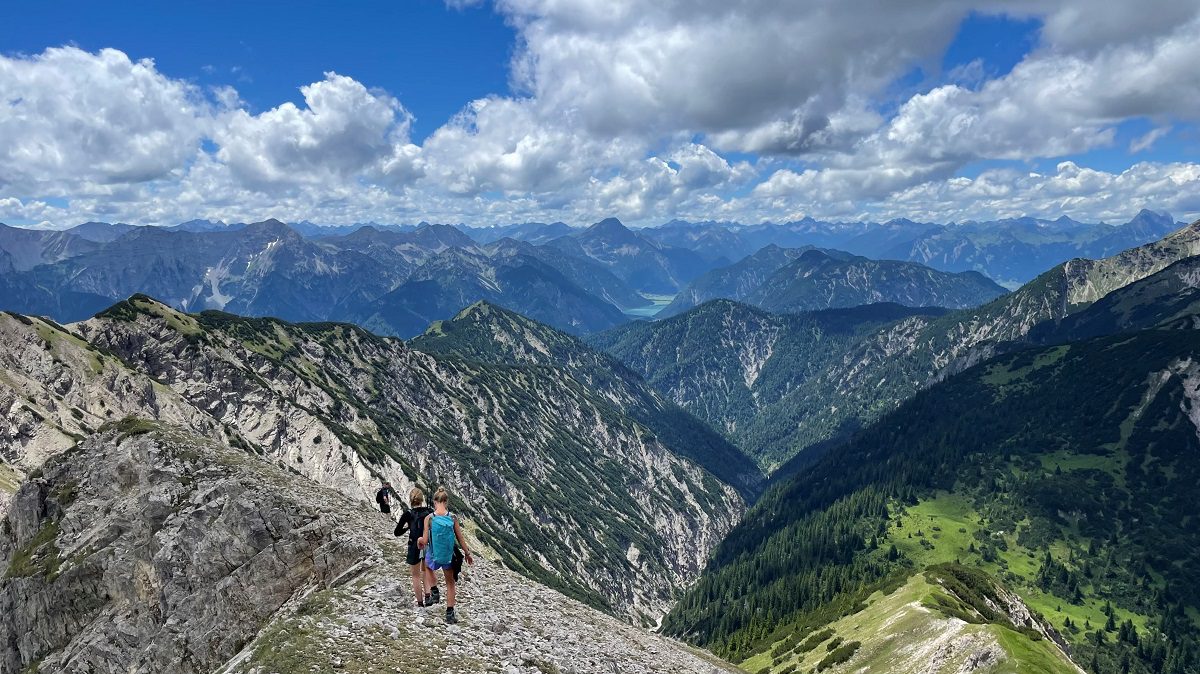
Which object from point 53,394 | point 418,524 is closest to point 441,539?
point 418,524

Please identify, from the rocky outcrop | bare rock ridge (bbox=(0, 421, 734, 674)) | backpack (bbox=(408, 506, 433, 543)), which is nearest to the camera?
backpack (bbox=(408, 506, 433, 543))

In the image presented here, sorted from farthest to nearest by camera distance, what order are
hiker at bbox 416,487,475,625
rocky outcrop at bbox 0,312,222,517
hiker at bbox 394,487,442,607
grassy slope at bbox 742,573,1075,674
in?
rocky outcrop at bbox 0,312,222,517 → grassy slope at bbox 742,573,1075,674 → hiker at bbox 394,487,442,607 → hiker at bbox 416,487,475,625

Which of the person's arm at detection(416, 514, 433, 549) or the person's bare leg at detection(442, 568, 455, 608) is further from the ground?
the person's arm at detection(416, 514, 433, 549)

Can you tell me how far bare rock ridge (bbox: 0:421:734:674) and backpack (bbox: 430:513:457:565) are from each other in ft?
15.7

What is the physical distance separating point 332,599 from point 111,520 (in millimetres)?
45233

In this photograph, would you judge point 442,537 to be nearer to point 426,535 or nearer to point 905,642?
point 426,535

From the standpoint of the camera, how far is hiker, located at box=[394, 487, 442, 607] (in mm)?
30602

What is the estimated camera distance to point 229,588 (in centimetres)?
5072

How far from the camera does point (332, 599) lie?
117 feet

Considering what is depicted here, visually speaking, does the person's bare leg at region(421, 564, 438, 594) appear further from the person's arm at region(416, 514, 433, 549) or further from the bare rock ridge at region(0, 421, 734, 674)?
the person's arm at region(416, 514, 433, 549)

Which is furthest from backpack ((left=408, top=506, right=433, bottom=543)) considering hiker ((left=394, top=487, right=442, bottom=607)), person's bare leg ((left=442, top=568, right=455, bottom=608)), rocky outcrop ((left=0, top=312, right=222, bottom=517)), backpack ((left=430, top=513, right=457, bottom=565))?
rocky outcrop ((left=0, top=312, right=222, bottom=517))

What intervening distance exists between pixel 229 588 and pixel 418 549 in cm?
2882

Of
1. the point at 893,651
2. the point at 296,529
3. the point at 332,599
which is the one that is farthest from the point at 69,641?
the point at 893,651

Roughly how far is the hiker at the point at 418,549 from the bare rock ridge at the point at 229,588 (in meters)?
0.94
